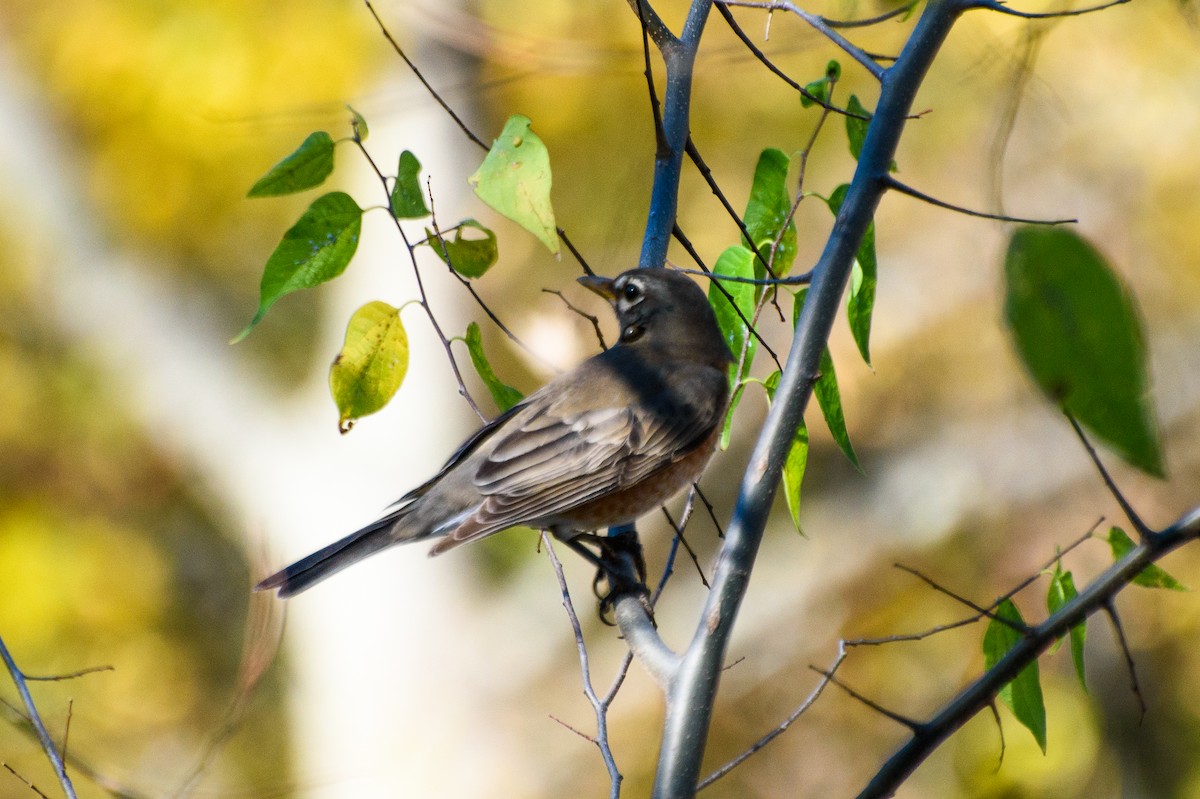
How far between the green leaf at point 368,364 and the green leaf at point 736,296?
742 millimetres

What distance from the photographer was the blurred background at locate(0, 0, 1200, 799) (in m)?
8.20

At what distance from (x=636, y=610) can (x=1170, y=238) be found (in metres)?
8.11

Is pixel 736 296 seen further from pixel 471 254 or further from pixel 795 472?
pixel 471 254

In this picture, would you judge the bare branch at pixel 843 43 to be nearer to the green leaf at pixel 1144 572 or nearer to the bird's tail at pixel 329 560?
the green leaf at pixel 1144 572

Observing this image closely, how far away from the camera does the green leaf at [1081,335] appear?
103cm

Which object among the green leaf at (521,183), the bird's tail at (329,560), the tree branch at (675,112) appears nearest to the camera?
the green leaf at (521,183)

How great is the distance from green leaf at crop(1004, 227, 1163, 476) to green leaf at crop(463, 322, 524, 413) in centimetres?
151

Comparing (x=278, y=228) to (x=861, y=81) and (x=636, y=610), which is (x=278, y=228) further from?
(x=636, y=610)

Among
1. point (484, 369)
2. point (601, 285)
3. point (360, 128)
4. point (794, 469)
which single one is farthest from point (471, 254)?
point (601, 285)

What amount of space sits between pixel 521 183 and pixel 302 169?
1.89 ft

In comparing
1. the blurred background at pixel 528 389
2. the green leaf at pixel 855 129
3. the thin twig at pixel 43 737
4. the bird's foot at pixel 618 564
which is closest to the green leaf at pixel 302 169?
the thin twig at pixel 43 737

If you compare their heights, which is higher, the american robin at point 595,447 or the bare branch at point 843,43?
the bare branch at point 843,43

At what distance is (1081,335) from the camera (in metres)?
1.04

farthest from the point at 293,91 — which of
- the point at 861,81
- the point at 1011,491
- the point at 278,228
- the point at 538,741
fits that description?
the point at 1011,491
